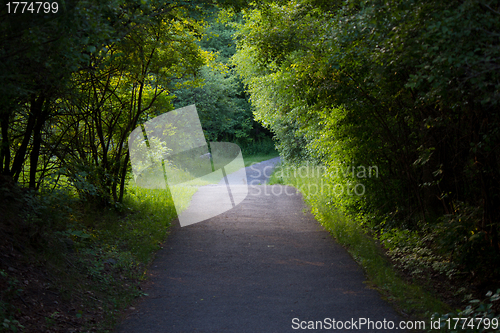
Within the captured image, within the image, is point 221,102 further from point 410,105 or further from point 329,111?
point 410,105

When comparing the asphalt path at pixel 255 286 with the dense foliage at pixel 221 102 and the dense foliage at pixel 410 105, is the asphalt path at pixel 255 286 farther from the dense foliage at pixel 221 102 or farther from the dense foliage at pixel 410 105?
the dense foliage at pixel 221 102

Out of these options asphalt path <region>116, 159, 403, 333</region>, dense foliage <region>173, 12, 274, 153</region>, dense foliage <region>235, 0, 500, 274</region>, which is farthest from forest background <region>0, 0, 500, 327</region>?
dense foliage <region>173, 12, 274, 153</region>

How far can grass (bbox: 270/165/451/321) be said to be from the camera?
5.77 m

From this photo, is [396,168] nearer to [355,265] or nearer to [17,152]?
[355,265]

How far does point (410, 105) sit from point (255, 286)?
13.3ft

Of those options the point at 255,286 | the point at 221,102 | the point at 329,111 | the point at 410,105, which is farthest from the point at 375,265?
the point at 221,102

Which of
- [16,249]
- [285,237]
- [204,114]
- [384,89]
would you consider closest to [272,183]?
[204,114]

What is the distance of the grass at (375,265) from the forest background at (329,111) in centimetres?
21

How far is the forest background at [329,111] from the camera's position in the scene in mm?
4582

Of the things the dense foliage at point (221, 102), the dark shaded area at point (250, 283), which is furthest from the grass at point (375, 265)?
the dense foliage at point (221, 102)

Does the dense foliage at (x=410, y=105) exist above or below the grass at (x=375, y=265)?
above

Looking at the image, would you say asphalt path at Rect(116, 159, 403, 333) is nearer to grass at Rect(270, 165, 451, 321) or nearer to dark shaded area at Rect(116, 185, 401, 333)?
dark shaded area at Rect(116, 185, 401, 333)

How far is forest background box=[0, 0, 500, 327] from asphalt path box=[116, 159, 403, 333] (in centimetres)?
77

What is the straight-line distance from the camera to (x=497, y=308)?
207 inches
